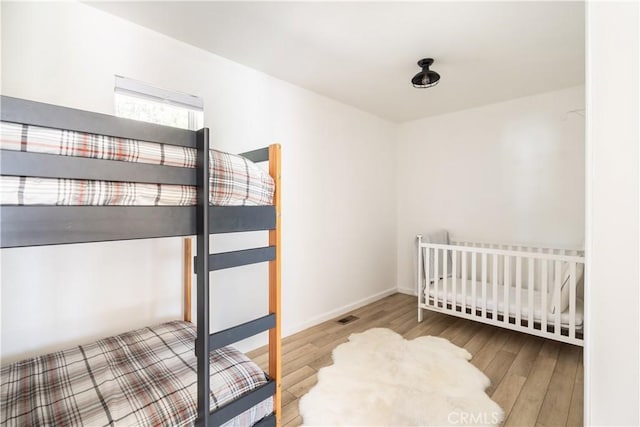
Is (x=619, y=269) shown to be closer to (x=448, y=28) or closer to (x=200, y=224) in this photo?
(x=200, y=224)

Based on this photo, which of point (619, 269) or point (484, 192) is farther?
point (484, 192)

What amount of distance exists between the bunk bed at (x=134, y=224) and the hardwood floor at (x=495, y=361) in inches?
27.5

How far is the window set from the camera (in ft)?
5.48

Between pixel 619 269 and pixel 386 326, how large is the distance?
6.99 ft

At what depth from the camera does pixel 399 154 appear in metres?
3.86

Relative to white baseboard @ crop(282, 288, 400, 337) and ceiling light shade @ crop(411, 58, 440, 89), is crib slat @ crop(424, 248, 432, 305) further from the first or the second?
ceiling light shade @ crop(411, 58, 440, 89)

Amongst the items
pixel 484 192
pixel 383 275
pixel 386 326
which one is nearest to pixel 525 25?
pixel 484 192

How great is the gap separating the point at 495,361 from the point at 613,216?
1.70 m

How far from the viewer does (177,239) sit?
1.88 m

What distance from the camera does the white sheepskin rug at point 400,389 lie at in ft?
4.89

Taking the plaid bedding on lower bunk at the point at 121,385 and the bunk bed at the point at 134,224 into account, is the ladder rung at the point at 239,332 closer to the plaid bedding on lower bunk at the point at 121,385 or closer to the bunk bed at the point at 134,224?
the bunk bed at the point at 134,224

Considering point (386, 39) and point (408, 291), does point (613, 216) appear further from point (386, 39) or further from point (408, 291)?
point (408, 291)

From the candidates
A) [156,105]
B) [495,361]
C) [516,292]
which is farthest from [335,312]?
[156,105]

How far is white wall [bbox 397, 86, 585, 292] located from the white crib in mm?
262
